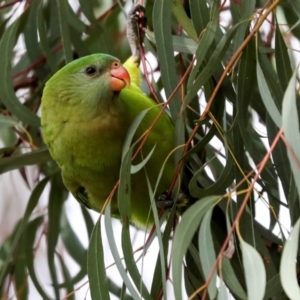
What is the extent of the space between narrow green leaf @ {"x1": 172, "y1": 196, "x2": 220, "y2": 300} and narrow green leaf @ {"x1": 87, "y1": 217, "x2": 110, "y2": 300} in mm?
199

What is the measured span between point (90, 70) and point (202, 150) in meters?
0.27

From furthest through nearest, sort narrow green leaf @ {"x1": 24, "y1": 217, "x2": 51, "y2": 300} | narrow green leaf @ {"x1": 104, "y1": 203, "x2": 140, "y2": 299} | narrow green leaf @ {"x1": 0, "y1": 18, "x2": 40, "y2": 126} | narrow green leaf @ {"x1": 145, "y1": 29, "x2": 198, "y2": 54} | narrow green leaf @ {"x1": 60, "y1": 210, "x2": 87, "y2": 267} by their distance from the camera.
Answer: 1. narrow green leaf @ {"x1": 60, "y1": 210, "x2": 87, "y2": 267}
2. narrow green leaf @ {"x1": 24, "y1": 217, "x2": 51, "y2": 300}
3. narrow green leaf @ {"x1": 0, "y1": 18, "x2": 40, "y2": 126}
4. narrow green leaf @ {"x1": 145, "y1": 29, "x2": 198, "y2": 54}
5. narrow green leaf @ {"x1": 104, "y1": 203, "x2": 140, "y2": 299}

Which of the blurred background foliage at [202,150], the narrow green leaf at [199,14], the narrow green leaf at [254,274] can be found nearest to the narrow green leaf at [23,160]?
the blurred background foliage at [202,150]

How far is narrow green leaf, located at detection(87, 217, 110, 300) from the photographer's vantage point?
1.11 metres

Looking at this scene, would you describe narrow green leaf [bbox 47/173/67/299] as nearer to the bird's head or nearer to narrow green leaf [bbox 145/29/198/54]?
the bird's head

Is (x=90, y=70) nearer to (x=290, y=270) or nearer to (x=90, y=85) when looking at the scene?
(x=90, y=85)

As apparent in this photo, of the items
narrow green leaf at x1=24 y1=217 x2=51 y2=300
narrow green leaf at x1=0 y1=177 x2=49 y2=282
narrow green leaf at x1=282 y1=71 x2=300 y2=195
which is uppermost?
narrow green leaf at x1=282 y1=71 x2=300 y2=195

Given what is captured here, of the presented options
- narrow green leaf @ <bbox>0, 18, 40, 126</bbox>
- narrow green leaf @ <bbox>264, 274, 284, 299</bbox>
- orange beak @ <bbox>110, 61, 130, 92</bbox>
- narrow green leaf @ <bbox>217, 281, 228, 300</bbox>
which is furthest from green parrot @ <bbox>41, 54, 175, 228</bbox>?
narrow green leaf @ <bbox>217, 281, 228, 300</bbox>

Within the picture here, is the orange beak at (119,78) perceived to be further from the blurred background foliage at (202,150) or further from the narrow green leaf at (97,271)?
the narrow green leaf at (97,271)

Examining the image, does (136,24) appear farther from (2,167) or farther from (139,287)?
(139,287)

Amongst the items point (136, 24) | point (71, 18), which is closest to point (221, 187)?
point (136, 24)

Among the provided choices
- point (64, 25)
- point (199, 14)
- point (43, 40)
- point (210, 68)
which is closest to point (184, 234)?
point (210, 68)

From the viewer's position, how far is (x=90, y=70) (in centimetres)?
138

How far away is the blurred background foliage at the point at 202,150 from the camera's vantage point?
94 centimetres
